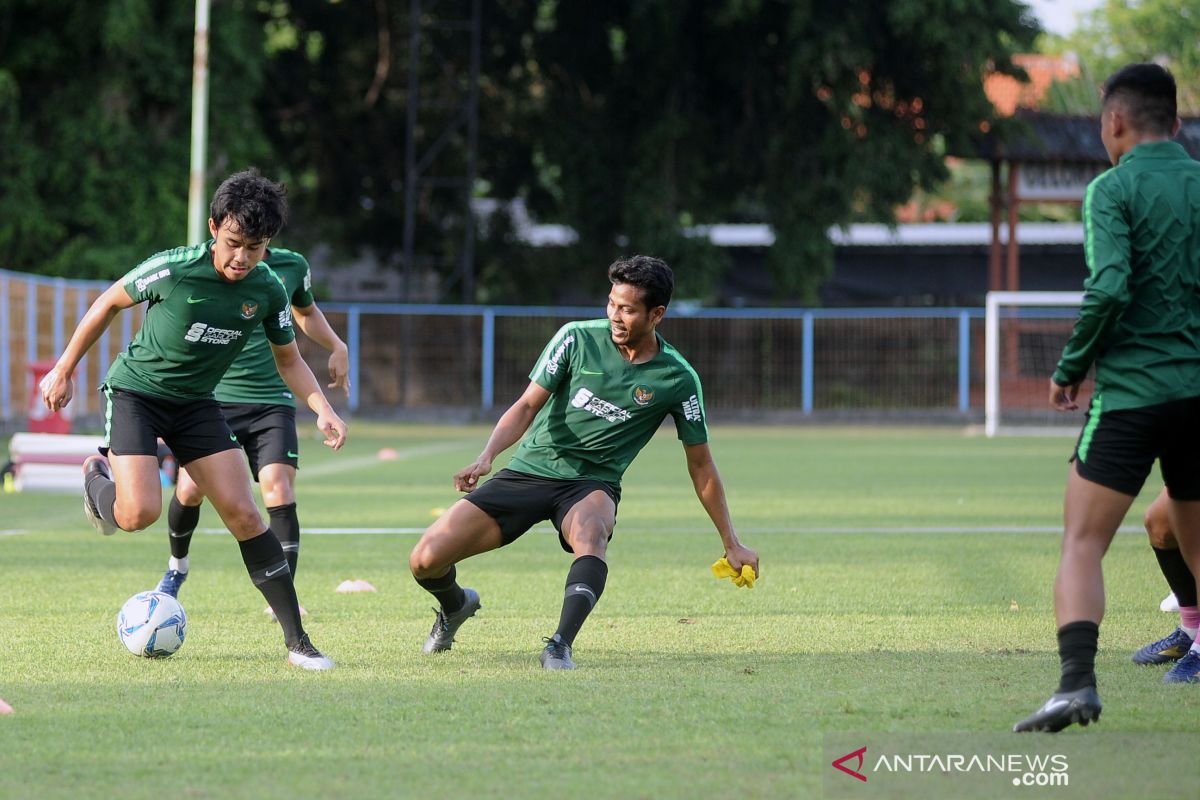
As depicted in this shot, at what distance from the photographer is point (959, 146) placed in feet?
108

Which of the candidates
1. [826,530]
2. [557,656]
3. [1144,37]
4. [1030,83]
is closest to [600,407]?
[557,656]

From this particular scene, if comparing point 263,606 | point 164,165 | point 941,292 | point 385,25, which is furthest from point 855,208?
point 263,606

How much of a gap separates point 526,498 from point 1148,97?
281 centimetres

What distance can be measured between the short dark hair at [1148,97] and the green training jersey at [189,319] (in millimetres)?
3384

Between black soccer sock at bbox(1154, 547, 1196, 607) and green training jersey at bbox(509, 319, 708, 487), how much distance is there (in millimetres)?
1966

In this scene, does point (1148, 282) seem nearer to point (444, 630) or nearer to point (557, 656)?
point (557, 656)

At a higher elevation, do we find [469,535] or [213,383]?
[213,383]

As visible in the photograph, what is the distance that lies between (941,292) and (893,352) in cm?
926

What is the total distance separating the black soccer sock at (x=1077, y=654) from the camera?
4.91 m

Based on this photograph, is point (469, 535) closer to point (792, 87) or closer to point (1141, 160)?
point (1141, 160)

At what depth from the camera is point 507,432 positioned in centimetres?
638

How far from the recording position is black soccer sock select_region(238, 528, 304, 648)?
6371 mm

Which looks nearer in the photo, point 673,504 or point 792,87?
point 673,504

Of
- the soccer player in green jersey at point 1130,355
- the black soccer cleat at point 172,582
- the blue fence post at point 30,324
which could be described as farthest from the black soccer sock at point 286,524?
the blue fence post at point 30,324
